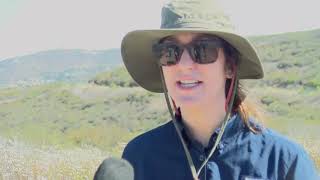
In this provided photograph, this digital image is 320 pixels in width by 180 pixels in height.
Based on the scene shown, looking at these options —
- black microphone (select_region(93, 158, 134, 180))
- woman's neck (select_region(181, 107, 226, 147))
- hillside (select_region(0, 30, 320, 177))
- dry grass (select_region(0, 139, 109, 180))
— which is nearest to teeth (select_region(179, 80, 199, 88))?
woman's neck (select_region(181, 107, 226, 147))

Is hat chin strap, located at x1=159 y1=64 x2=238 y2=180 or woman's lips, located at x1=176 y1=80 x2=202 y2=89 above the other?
woman's lips, located at x1=176 y1=80 x2=202 y2=89

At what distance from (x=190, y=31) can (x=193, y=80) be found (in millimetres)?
183

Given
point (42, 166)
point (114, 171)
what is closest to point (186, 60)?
point (114, 171)

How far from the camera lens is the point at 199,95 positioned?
2938mm

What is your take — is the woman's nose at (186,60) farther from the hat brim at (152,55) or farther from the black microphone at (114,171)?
the black microphone at (114,171)

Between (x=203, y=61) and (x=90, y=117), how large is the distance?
38994mm

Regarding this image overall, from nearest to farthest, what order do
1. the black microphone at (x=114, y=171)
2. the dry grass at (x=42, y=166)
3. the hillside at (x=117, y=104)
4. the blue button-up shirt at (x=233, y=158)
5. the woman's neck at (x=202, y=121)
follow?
the black microphone at (x=114, y=171), the blue button-up shirt at (x=233, y=158), the woman's neck at (x=202, y=121), the dry grass at (x=42, y=166), the hillside at (x=117, y=104)

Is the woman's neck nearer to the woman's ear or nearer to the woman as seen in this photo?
the woman

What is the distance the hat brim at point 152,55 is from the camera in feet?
9.98

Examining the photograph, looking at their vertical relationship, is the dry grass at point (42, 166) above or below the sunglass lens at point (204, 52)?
below

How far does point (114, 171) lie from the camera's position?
2.12 m

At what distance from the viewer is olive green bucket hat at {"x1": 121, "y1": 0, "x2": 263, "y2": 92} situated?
2.97m

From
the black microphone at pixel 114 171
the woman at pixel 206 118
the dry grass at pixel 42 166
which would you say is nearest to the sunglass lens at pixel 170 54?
the woman at pixel 206 118

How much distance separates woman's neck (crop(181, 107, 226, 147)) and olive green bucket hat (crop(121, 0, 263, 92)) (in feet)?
0.88
